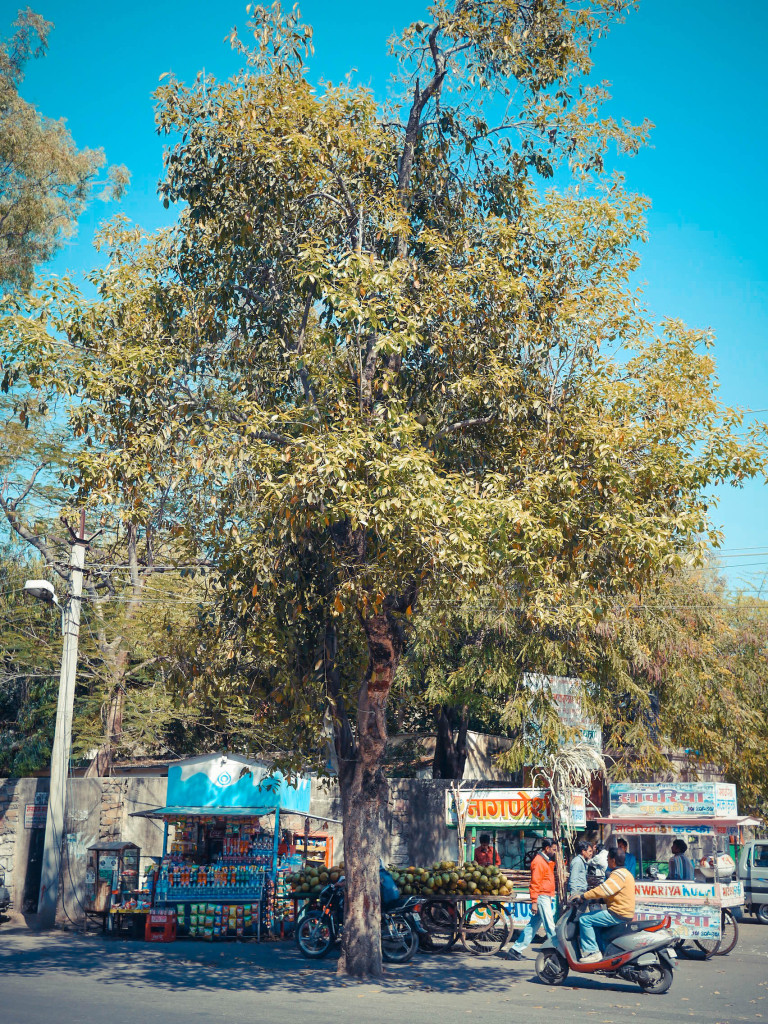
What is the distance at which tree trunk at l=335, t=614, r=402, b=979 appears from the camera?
12141mm

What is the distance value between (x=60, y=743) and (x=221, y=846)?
145 inches

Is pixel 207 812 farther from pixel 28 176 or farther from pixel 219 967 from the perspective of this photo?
pixel 28 176

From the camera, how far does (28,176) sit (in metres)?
21.7

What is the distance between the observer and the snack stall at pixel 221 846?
56.2 feet

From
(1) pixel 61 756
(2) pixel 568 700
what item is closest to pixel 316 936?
(1) pixel 61 756

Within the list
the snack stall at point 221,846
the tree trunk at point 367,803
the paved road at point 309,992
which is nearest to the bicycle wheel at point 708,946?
the paved road at point 309,992

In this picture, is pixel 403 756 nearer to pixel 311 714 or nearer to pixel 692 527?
pixel 311 714

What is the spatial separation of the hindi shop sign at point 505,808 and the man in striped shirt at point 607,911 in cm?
611

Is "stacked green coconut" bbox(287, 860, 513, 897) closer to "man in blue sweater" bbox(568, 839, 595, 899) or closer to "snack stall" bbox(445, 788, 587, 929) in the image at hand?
"snack stall" bbox(445, 788, 587, 929)

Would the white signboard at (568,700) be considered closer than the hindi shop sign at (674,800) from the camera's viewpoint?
No

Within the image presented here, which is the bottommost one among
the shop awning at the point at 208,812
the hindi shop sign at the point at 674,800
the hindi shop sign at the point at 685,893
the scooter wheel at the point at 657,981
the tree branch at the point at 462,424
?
the scooter wheel at the point at 657,981

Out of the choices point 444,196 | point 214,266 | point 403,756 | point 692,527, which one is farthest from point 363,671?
point 403,756

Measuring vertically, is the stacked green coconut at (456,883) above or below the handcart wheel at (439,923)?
above

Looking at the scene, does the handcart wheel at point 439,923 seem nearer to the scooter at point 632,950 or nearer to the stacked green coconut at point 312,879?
the stacked green coconut at point 312,879
